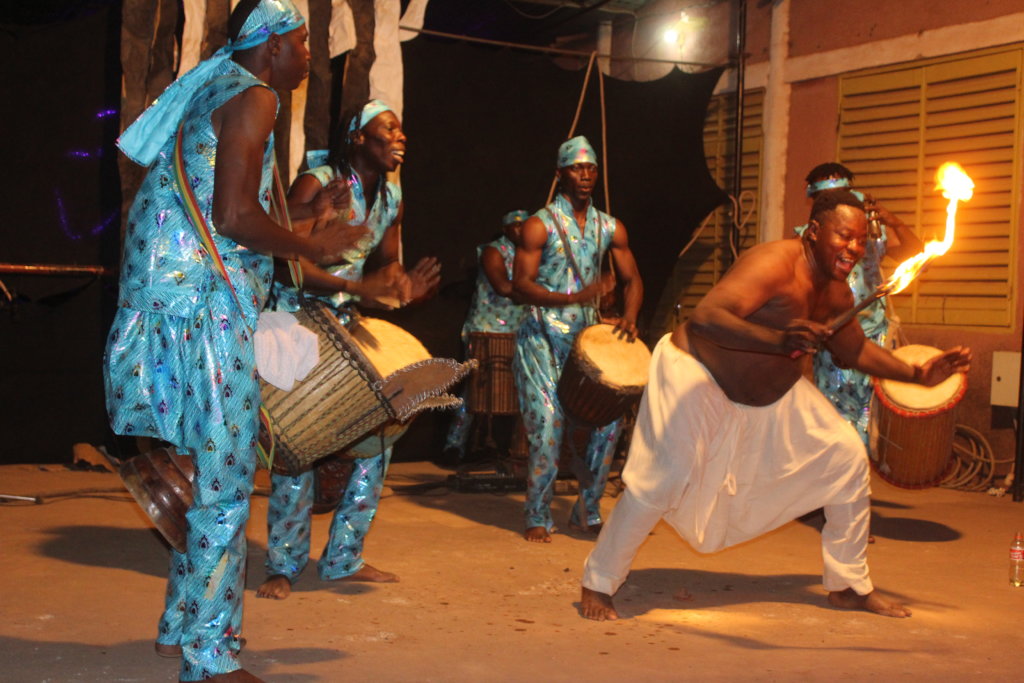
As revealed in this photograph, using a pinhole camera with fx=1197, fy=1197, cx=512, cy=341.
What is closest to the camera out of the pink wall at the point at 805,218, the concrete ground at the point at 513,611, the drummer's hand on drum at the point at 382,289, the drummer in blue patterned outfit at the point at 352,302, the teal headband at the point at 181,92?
the teal headband at the point at 181,92

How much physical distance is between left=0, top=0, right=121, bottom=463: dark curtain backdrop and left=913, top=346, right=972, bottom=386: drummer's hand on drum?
→ 5.86 metres

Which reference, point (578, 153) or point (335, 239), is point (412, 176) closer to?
point (578, 153)

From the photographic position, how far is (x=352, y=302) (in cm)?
495

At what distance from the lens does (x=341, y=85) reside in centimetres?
866

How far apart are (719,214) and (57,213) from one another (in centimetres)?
605

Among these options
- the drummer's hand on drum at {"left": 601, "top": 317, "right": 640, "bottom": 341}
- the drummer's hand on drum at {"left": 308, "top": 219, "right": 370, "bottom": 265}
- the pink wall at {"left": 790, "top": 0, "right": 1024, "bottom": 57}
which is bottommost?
the drummer's hand on drum at {"left": 601, "top": 317, "right": 640, "bottom": 341}

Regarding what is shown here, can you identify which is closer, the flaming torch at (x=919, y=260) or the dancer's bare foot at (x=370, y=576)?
the flaming torch at (x=919, y=260)

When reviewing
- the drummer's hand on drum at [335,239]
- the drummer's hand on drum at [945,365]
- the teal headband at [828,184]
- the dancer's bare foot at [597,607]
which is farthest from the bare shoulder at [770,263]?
the teal headband at [828,184]

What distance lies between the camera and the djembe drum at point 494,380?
8.96m

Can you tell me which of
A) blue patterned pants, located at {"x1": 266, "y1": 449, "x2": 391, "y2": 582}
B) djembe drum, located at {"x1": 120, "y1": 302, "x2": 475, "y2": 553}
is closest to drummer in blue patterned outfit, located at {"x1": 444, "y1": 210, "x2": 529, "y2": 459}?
blue patterned pants, located at {"x1": 266, "y1": 449, "x2": 391, "y2": 582}

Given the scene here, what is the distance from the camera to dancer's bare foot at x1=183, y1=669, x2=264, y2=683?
342 cm

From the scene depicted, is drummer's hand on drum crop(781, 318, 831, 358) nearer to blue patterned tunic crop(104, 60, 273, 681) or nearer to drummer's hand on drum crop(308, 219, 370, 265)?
drummer's hand on drum crop(308, 219, 370, 265)

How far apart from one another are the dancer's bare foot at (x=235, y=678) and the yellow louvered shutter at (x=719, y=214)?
804 cm

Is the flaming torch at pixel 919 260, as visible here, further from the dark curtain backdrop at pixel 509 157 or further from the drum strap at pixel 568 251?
the dark curtain backdrop at pixel 509 157
